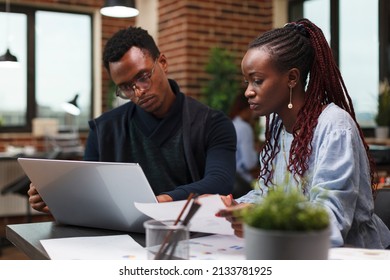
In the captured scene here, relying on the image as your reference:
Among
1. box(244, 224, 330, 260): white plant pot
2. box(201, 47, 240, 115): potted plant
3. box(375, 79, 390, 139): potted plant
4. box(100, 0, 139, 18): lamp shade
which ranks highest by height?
box(100, 0, 139, 18): lamp shade

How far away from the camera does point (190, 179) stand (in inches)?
73.5

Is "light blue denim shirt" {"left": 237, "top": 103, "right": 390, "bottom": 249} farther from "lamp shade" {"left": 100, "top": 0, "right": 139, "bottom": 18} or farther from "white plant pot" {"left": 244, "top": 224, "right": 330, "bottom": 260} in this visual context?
"lamp shade" {"left": 100, "top": 0, "right": 139, "bottom": 18}

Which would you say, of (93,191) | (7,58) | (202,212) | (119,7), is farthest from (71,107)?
(202,212)

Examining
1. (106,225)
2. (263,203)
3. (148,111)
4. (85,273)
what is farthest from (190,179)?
(263,203)

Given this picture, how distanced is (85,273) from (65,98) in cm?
519

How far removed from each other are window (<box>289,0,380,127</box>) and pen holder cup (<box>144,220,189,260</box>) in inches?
157

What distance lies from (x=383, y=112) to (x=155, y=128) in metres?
2.95

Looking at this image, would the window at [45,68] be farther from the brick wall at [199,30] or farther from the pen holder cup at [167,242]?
the pen holder cup at [167,242]

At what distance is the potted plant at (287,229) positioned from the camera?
0.66 meters

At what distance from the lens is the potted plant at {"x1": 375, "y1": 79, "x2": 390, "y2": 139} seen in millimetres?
4238

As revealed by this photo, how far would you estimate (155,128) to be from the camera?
1878 millimetres

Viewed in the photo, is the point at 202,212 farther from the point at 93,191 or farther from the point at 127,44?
the point at 127,44

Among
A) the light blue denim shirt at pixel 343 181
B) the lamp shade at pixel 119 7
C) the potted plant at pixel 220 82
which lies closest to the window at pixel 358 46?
the potted plant at pixel 220 82

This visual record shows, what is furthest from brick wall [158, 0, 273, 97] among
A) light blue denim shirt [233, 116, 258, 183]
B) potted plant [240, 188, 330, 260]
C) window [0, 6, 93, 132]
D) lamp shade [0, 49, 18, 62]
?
potted plant [240, 188, 330, 260]
